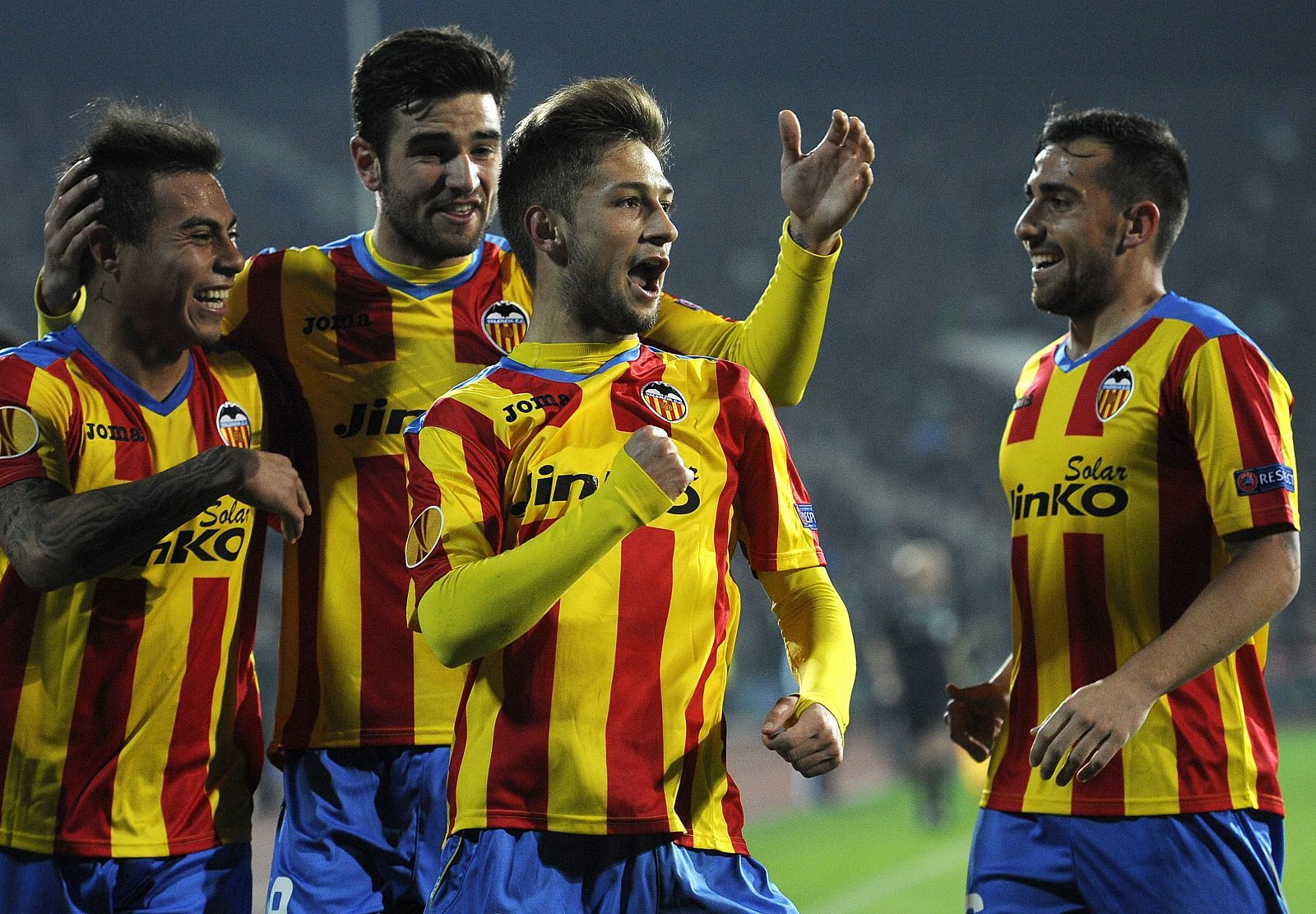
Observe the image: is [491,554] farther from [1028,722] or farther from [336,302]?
[1028,722]

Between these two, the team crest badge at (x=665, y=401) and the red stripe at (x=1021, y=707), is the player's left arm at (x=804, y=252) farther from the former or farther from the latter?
the red stripe at (x=1021, y=707)

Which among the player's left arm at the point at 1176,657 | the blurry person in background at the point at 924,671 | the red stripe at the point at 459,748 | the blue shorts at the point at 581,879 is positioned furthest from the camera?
the blurry person in background at the point at 924,671

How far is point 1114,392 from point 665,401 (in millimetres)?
1141

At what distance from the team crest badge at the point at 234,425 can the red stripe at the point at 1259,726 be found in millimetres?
2062

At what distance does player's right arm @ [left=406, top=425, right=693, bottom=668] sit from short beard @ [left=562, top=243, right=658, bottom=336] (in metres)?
0.33

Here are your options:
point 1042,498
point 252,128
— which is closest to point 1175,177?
point 1042,498

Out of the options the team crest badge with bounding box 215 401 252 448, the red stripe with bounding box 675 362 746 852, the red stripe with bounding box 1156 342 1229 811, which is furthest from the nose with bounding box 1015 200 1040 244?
the team crest badge with bounding box 215 401 252 448

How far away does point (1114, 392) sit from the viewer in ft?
9.97

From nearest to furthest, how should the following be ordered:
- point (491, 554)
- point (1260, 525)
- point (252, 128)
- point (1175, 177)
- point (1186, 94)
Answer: point (491, 554) → point (1260, 525) → point (1175, 177) → point (252, 128) → point (1186, 94)

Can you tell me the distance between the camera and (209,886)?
10.00 ft

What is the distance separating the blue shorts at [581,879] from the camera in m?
2.16

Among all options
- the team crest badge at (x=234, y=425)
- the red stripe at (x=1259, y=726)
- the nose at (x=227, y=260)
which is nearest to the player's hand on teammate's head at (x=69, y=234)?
the nose at (x=227, y=260)

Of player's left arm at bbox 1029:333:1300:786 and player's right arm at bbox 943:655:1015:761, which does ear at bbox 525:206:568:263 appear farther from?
player's right arm at bbox 943:655:1015:761

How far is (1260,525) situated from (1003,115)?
20384 mm
